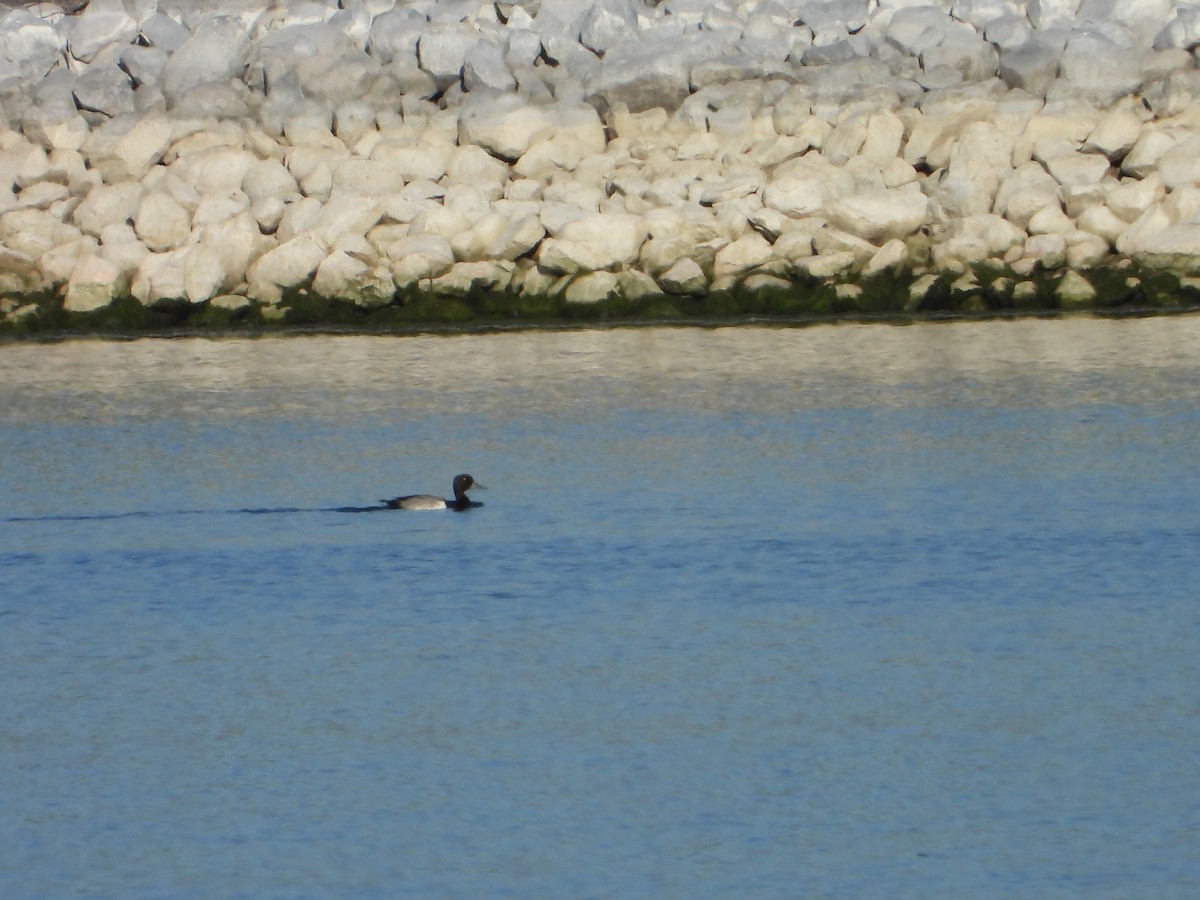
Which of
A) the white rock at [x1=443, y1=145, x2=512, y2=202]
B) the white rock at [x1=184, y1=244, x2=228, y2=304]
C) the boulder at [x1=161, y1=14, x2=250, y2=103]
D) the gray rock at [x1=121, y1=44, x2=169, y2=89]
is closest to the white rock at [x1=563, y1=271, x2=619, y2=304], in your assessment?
the white rock at [x1=443, y1=145, x2=512, y2=202]

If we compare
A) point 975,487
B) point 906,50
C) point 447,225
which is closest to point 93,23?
point 447,225

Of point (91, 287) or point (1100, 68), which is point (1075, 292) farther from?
point (91, 287)

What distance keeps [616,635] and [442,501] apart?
9.91ft

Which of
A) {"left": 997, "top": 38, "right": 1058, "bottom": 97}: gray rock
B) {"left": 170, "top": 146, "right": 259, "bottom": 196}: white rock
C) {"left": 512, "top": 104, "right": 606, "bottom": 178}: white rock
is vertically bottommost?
{"left": 170, "top": 146, "right": 259, "bottom": 196}: white rock

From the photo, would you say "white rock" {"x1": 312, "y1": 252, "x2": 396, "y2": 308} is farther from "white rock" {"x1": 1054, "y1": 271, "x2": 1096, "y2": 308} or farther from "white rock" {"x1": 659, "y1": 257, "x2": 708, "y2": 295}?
"white rock" {"x1": 1054, "y1": 271, "x2": 1096, "y2": 308}

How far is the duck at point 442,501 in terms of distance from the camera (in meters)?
12.4

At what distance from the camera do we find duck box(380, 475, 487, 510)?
12.4m

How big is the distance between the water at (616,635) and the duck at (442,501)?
14 centimetres

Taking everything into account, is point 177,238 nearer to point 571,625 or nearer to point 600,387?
point 600,387

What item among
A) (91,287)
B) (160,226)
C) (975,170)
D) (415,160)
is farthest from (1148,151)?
(91,287)

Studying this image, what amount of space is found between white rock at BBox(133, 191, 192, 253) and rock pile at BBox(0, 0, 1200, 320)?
28mm

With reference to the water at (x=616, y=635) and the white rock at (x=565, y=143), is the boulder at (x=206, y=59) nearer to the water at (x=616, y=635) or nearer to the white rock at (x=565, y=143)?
the white rock at (x=565, y=143)

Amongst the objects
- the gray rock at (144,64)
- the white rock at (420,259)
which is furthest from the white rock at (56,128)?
the white rock at (420,259)

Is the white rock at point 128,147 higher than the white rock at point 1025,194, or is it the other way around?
the white rock at point 128,147
